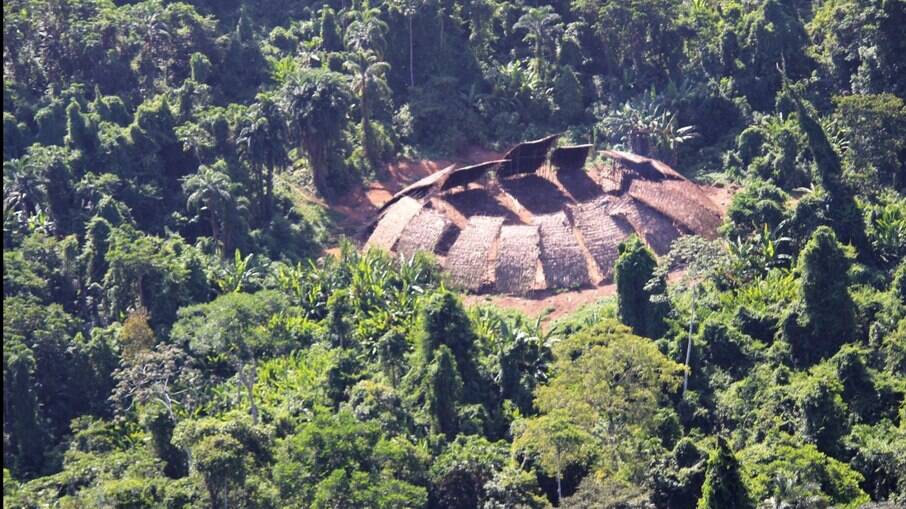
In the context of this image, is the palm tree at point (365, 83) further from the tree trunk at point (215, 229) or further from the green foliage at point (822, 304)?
the green foliage at point (822, 304)

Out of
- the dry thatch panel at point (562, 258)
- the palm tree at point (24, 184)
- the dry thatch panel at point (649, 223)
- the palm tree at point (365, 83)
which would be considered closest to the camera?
the dry thatch panel at point (562, 258)

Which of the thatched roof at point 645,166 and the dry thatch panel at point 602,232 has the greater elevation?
the thatched roof at point 645,166

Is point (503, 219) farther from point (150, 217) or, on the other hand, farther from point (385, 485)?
point (385, 485)

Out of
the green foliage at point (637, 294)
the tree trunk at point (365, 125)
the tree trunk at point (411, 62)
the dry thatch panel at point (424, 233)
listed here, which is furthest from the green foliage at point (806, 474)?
the tree trunk at point (411, 62)

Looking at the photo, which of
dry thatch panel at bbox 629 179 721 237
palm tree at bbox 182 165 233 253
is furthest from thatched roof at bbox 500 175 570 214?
palm tree at bbox 182 165 233 253

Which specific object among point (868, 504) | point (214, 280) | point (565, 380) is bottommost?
point (868, 504)

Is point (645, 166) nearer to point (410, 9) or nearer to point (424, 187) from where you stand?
point (424, 187)

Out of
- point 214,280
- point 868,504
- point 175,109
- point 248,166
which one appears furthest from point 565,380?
point 175,109

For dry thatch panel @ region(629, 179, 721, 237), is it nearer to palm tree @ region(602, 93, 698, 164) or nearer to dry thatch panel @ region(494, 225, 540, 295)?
dry thatch panel @ region(494, 225, 540, 295)
